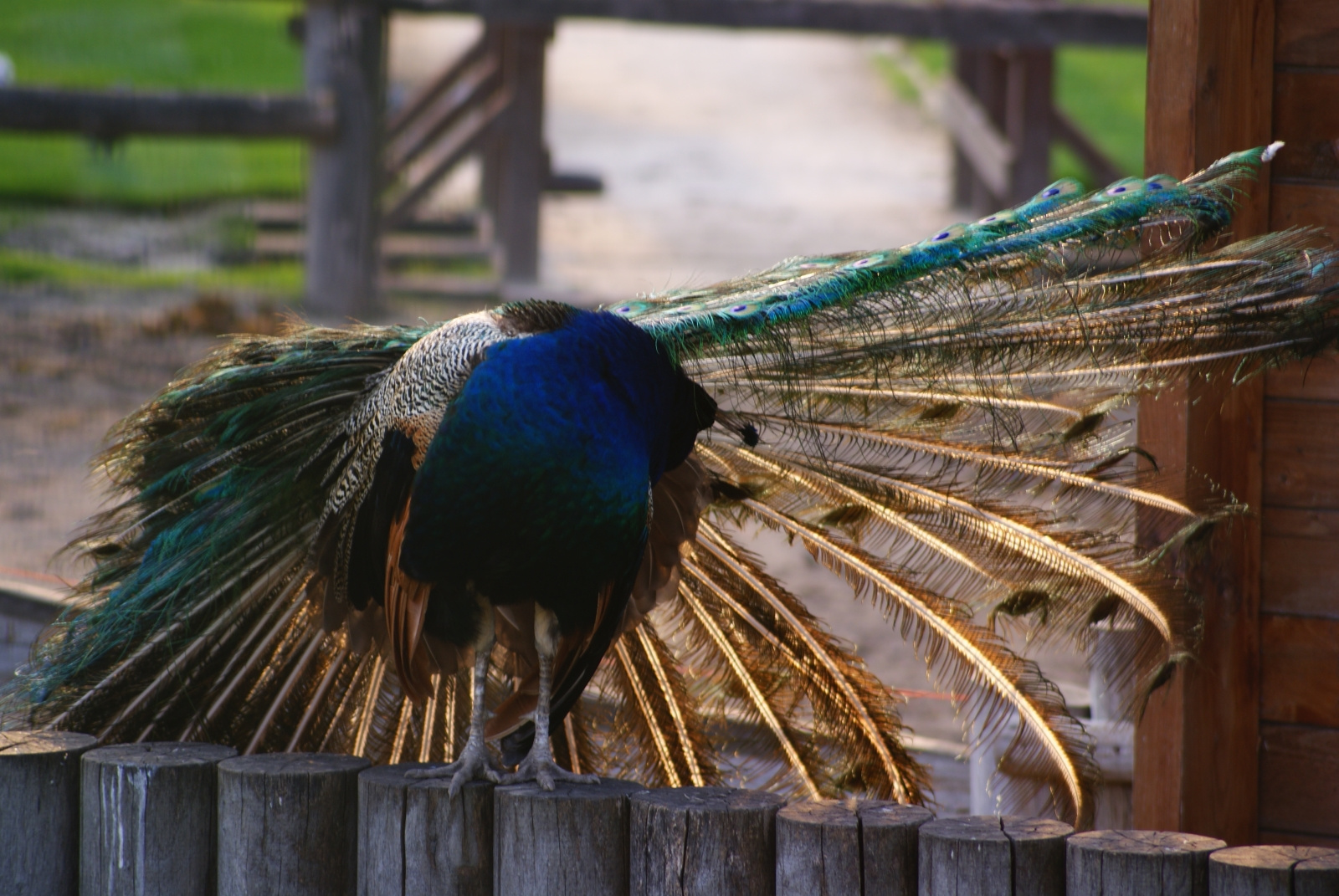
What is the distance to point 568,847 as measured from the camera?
8.23 ft

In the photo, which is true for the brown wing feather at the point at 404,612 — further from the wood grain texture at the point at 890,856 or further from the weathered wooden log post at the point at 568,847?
the wood grain texture at the point at 890,856

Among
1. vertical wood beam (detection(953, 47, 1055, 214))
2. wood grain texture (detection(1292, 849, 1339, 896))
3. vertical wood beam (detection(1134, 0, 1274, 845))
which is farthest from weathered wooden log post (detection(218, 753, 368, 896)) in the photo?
vertical wood beam (detection(953, 47, 1055, 214))

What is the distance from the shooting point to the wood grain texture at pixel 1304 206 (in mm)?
3045

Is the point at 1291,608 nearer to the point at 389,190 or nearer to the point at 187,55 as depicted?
the point at 389,190

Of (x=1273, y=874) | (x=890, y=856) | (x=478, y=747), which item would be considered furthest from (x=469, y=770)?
(x=1273, y=874)

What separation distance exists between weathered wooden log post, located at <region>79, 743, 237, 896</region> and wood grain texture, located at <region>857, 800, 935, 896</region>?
123cm

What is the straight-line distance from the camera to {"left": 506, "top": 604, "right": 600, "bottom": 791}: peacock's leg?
8.75ft

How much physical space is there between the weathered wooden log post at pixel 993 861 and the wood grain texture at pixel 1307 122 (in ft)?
5.24

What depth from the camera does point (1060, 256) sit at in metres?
2.74

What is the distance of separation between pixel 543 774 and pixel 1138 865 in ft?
3.48

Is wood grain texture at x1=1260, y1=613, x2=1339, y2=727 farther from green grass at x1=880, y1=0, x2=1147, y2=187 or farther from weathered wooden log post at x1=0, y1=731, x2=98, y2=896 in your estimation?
green grass at x1=880, y1=0, x2=1147, y2=187

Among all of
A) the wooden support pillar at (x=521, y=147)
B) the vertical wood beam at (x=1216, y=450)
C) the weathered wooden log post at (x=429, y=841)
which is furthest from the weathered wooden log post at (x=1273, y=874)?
the wooden support pillar at (x=521, y=147)

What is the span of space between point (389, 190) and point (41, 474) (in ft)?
14.2

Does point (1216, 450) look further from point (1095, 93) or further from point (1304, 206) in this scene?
point (1095, 93)
